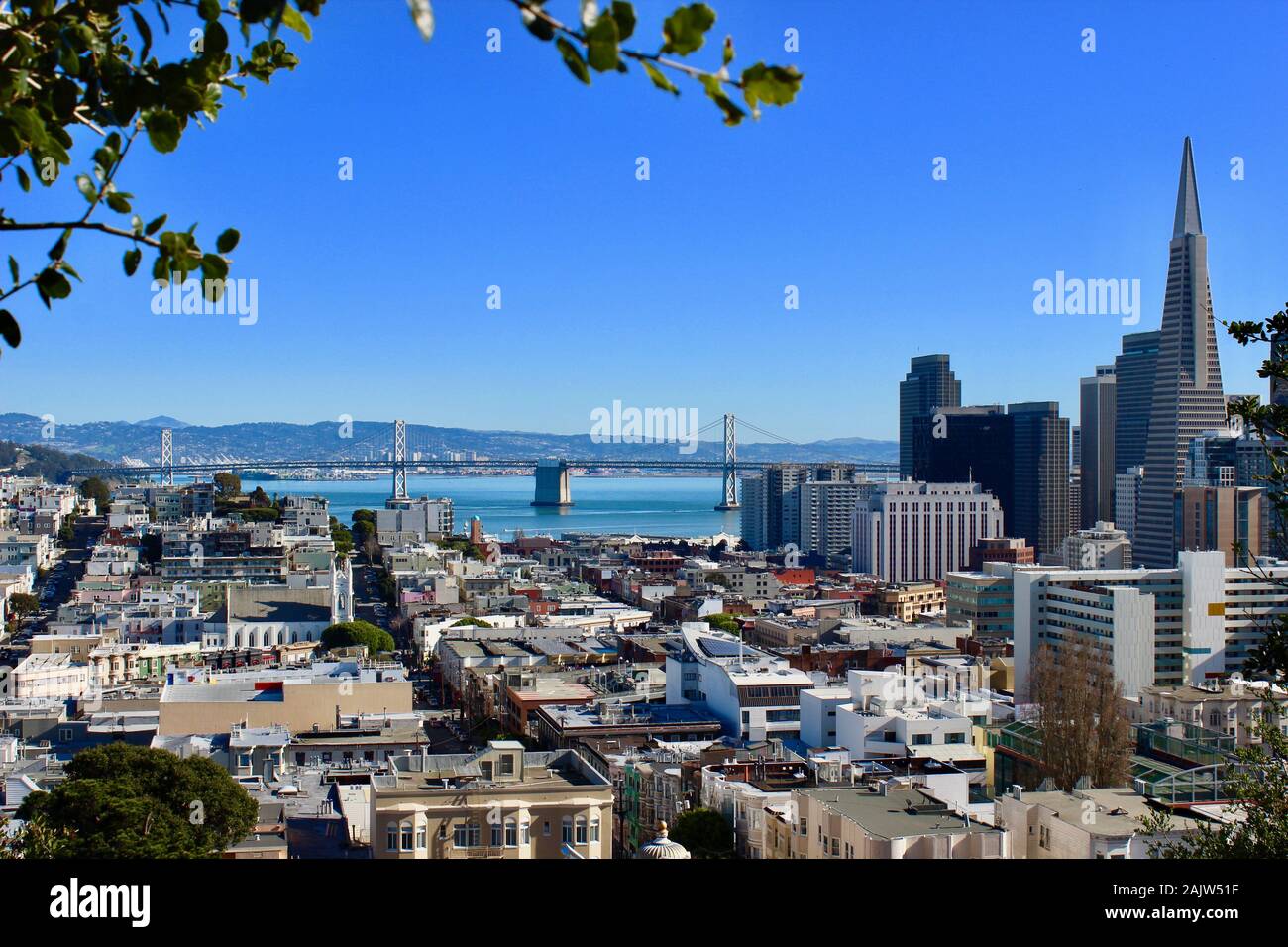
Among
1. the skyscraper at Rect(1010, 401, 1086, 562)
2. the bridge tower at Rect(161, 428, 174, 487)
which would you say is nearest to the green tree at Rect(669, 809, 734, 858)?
the skyscraper at Rect(1010, 401, 1086, 562)

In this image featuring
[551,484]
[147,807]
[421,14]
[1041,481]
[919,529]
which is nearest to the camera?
[421,14]

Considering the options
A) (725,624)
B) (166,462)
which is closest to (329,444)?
(166,462)

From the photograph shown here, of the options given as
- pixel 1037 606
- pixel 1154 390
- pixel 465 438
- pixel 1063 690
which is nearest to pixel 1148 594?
pixel 1037 606

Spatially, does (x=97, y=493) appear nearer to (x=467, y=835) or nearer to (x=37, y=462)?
(x=37, y=462)

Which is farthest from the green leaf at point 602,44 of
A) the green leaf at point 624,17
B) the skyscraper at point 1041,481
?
the skyscraper at point 1041,481

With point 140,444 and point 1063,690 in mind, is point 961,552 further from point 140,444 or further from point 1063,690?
point 140,444

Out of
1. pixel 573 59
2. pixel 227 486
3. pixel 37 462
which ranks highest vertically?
pixel 573 59

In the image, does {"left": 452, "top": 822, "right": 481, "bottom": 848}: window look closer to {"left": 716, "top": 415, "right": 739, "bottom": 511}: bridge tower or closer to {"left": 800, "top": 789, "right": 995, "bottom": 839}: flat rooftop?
{"left": 800, "top": 789, "right": 995, "bottom": 839}: flat rooftop
